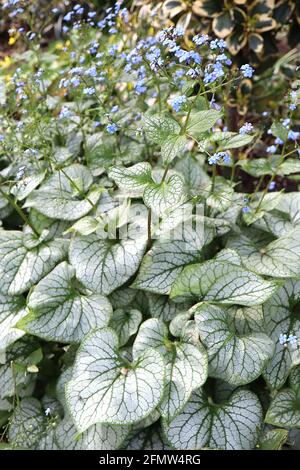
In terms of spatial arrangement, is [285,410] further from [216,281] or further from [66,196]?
[66,196]

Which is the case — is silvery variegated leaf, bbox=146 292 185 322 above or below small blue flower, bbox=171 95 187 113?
below

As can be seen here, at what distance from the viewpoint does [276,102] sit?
12.2 ft

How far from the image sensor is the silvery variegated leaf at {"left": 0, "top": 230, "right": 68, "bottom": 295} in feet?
7.47

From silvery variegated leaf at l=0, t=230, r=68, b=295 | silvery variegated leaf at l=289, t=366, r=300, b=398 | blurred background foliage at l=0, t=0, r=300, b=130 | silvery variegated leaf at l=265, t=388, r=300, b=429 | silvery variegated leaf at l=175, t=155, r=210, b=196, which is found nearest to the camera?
silvery variegated leaf at l=265, t=388, r=300, b=429

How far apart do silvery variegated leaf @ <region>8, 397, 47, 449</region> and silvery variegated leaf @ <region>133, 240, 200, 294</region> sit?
2.04 ft

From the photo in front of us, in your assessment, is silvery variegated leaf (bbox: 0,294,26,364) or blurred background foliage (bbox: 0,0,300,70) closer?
silvery variegated leaf (bbox: 0,294,26,364)

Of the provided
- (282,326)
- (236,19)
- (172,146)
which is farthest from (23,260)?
(236,19)

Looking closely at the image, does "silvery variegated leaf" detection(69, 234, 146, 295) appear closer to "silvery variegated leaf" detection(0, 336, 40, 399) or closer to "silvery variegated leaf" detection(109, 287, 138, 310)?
"silvery variegated leaf" detection(109, 287, 138, 310)

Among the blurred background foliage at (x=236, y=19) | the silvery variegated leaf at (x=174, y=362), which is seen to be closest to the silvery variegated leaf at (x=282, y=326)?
the silvery variegated leaf at (x=174, y=362)

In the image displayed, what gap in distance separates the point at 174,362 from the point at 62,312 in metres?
0.44

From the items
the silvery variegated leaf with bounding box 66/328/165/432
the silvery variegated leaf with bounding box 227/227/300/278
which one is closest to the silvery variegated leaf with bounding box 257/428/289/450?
the silvery variegated leaf with bounding box 66/328/165/432
